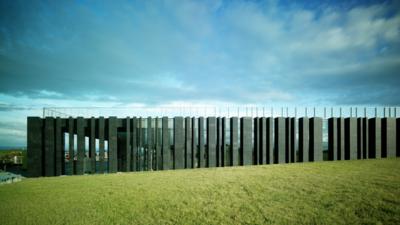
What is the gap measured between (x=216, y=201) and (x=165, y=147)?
11.1m

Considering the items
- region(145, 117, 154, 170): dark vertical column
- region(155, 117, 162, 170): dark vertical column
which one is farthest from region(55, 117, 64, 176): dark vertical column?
region(155, 117, 162, 170): dark vertical column

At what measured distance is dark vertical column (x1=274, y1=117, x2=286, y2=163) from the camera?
21.7 m

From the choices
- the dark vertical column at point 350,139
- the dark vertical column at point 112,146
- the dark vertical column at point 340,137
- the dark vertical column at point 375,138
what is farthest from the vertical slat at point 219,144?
the dark vertical column at point 375,138

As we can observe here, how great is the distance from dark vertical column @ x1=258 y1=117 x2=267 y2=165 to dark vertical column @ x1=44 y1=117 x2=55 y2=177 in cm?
1822

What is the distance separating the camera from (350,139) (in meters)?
23.3

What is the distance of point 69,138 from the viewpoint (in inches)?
773

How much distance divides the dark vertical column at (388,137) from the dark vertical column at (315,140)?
26.1ft

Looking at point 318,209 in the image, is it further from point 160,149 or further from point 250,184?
point 160,149

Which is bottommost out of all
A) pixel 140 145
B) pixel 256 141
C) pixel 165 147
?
pixel 165 147

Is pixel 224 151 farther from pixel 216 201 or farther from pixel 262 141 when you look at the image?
pixel 216 201

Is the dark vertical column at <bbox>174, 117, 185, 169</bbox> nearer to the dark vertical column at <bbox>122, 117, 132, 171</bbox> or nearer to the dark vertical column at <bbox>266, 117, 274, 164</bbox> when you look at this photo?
the dark vertical column at <bbox>122, 117, 132, 171</bbox>

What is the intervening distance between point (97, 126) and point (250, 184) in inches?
568

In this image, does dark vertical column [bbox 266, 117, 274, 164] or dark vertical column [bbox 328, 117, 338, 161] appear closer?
dark vertical column [bbox 266, 117, 274, 164]

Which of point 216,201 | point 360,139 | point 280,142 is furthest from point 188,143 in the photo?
point 360,139
